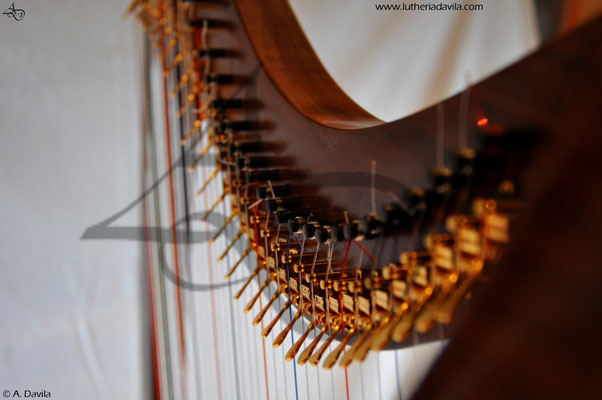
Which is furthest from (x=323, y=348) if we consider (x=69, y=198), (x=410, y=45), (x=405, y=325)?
(x=69, y=198)

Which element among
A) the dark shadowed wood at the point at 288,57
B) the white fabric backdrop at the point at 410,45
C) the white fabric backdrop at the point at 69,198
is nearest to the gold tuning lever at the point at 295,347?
the dark shadowed wood at the point at 288,57

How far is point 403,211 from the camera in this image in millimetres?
457

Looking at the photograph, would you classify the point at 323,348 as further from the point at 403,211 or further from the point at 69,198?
the point at 69,198

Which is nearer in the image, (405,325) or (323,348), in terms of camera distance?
(405,325)

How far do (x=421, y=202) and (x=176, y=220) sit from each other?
1.21 metres

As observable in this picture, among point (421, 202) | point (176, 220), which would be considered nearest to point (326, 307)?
point (421, 202)

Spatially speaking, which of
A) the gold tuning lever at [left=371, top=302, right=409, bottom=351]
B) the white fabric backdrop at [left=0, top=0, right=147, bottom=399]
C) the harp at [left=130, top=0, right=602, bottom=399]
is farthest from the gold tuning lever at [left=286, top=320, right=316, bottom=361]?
the white fabric backdrop at [left=0, top=0, right=147, bottom=399]

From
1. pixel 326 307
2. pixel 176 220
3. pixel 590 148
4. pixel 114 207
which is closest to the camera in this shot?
pixel 590 148

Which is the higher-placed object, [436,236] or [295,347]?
[436,236]

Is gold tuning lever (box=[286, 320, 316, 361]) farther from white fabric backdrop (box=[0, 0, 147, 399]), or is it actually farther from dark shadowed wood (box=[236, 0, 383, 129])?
white fabric backdrop (box=[0, 0, 147, 399])

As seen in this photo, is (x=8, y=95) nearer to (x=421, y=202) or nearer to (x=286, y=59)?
(x=286, y=59)

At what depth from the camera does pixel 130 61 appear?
1642mm

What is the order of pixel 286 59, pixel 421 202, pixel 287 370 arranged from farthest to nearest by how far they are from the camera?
pixel 287 370
pixel 286 59
pixel 421 202
